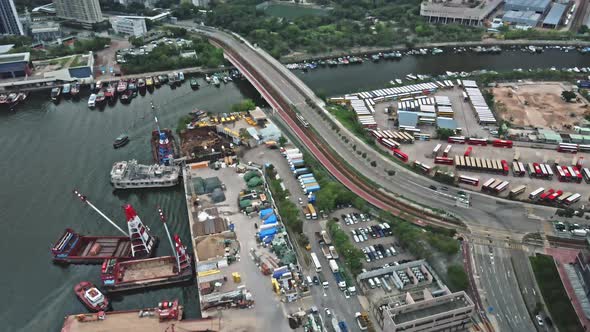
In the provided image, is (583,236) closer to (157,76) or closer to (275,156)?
(275,156)

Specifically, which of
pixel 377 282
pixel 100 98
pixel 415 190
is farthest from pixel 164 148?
pixel 377 282

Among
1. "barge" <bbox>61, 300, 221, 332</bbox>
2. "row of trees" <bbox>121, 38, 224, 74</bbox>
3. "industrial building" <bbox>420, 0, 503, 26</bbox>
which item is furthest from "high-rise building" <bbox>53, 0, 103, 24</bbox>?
"barge" <bbox>61, 300, 221, 332</bbox>

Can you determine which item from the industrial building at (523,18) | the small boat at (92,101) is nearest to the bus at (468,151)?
the small boat at (92,101)

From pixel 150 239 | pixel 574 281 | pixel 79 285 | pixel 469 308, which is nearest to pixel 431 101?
pixel 574 281

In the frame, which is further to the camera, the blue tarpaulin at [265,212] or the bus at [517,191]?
the bus at [517,191]

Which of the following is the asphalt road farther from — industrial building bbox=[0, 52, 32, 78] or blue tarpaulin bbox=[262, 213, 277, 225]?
industrial building bbox=[0, 52, 32, 78]

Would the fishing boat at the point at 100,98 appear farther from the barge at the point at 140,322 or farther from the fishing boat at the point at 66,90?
the barge at the point at 140,322
